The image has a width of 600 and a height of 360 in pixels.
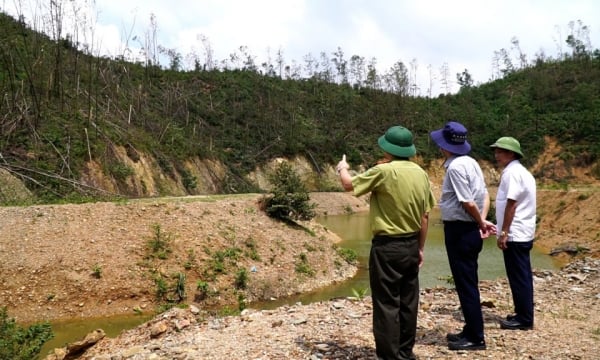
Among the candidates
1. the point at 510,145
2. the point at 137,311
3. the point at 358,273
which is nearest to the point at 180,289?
the point at 137,311

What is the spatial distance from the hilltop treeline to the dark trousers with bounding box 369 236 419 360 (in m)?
16.6

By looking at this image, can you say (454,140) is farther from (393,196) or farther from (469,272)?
(469,272)

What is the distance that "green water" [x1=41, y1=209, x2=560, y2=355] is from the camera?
10.5 meters

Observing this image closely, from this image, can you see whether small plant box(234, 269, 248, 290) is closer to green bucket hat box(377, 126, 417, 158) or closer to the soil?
the soil

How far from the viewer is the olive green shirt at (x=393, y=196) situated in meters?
3.97

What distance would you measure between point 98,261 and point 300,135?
3588cm

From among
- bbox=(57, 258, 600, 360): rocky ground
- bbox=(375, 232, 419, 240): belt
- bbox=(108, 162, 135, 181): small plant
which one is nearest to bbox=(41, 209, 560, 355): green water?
bbox=(57, 258, 600, 360): rocky ground

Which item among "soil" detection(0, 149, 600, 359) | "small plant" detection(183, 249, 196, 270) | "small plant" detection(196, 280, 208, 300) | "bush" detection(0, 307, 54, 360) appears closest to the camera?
"bush" detection(0, 307, 54, 360)

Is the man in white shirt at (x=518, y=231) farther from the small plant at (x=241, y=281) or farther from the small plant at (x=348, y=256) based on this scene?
the small plant at (x=348, y=256)

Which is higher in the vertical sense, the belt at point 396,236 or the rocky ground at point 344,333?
the belt at point 396,236

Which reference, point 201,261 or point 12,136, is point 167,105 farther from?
point 201,261

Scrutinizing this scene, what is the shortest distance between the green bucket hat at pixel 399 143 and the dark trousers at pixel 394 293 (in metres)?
0.71

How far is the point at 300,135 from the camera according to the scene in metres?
47.2

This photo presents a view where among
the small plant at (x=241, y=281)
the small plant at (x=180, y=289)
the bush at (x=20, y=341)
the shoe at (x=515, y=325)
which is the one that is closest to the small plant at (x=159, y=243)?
the small plant at (x=180, y=289)
